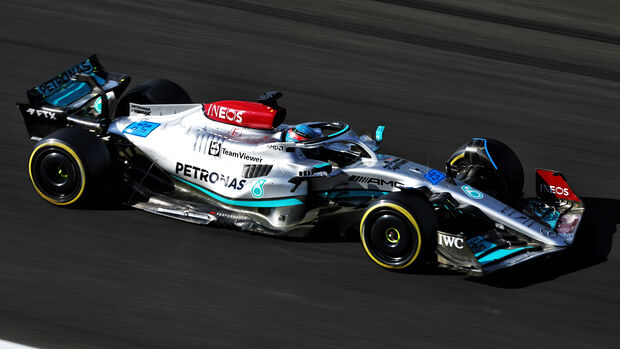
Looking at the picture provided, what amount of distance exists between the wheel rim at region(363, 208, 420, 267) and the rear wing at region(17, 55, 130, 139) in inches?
142

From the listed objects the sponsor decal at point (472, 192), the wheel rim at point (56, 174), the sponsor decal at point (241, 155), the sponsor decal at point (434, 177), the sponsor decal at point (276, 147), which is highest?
the sponsor decal at point (276, 147)

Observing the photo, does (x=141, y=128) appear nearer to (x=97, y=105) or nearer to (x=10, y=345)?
(x=97, y=105)

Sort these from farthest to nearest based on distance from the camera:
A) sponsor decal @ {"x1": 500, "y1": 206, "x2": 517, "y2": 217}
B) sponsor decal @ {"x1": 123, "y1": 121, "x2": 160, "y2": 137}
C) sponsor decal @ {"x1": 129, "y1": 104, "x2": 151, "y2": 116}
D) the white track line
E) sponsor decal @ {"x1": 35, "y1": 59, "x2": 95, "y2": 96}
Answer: sponsor decal @ {"x1": 35, "y1": 59, "x2": 95, "y2": 96} < sponsor decal @ {"x1": 129, "y1": 104, "x2": 151, "y2": 116} < sponsor decal @ {"x1": 123, "y1": 121, "x2": 160, "y2": 137} < sponsor decal @ {"x1": 500, "y1": 206, "x2": 517, "y2": 217} < the white track line

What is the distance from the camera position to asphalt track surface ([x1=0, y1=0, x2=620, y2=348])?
723 cm

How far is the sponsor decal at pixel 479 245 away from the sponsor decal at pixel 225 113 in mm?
2962

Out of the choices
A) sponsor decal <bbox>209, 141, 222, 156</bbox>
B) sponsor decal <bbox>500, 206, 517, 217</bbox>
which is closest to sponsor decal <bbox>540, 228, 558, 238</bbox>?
sponsor decal <bbox>500, 206, 517, 217</bbox>

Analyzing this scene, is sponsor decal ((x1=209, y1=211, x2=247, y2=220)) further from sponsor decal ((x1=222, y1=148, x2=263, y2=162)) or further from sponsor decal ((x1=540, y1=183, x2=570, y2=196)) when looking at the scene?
sponsor decal ((x1=540, y1=183, x2=570, y2=196))

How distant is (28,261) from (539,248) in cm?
511

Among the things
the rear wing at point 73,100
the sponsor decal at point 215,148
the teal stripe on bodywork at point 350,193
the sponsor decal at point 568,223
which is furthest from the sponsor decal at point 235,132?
the sponsor decal at point 568,223

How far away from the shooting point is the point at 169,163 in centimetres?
916

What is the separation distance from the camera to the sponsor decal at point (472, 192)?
27.4ft

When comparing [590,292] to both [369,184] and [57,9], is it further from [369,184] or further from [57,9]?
[57,9]

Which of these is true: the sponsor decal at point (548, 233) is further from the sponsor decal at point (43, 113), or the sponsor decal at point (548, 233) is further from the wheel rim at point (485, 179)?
the sponsor decal at point (43, 113)

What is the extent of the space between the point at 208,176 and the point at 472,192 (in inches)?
115
